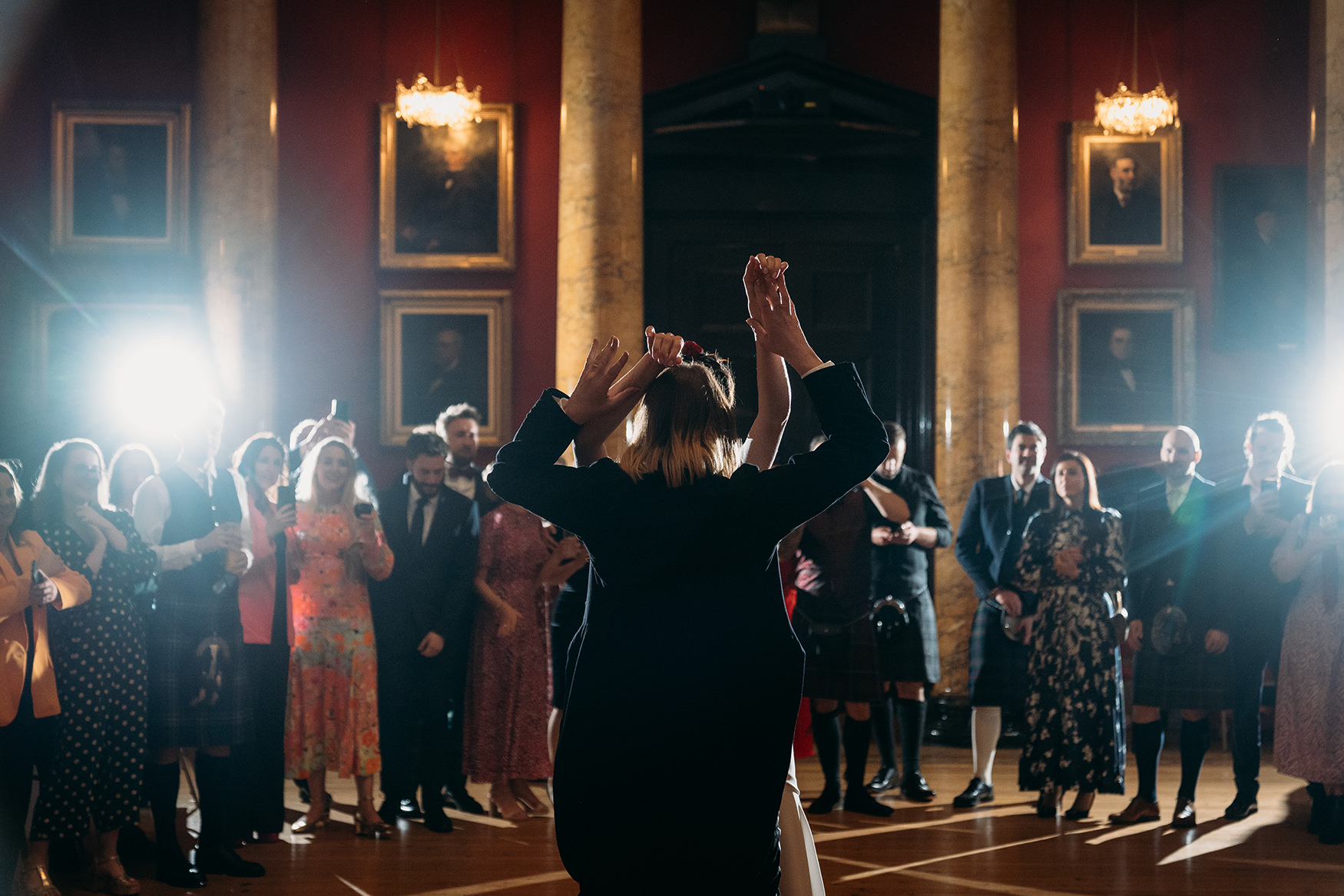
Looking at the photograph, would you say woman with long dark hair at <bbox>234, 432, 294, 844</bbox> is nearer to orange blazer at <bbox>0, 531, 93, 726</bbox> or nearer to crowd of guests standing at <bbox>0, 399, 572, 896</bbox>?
crowd of guests standing at <bbox>0, 399, 572, 896</bbox>

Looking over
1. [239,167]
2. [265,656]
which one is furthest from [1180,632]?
[239,167]

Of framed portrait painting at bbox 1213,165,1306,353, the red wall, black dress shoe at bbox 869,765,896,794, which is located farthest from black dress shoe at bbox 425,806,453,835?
framed portrait painting at bbox 1213,165,1306,353

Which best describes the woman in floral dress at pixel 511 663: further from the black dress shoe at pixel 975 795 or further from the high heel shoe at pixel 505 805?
the black dress shoe at pixel 975 795

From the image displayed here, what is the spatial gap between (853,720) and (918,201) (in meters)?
4.52

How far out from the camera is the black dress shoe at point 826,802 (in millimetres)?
5547

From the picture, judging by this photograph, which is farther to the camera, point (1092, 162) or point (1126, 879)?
point (1092, 162)

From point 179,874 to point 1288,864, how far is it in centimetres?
431

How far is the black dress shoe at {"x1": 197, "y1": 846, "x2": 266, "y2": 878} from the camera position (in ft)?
14.7

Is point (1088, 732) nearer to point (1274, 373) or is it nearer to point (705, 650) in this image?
point (705, 650)

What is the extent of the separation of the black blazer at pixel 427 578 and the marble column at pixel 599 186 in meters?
2.17

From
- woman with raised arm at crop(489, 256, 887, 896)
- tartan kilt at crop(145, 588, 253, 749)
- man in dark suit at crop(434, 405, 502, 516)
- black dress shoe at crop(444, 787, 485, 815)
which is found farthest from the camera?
man in dark suit at crop(434, 405, 502, 516)

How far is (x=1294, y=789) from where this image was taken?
6180mm

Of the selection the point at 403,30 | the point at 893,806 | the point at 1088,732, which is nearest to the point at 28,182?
the point at 403,30

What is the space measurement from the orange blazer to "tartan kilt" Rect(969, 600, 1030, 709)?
3989mm
